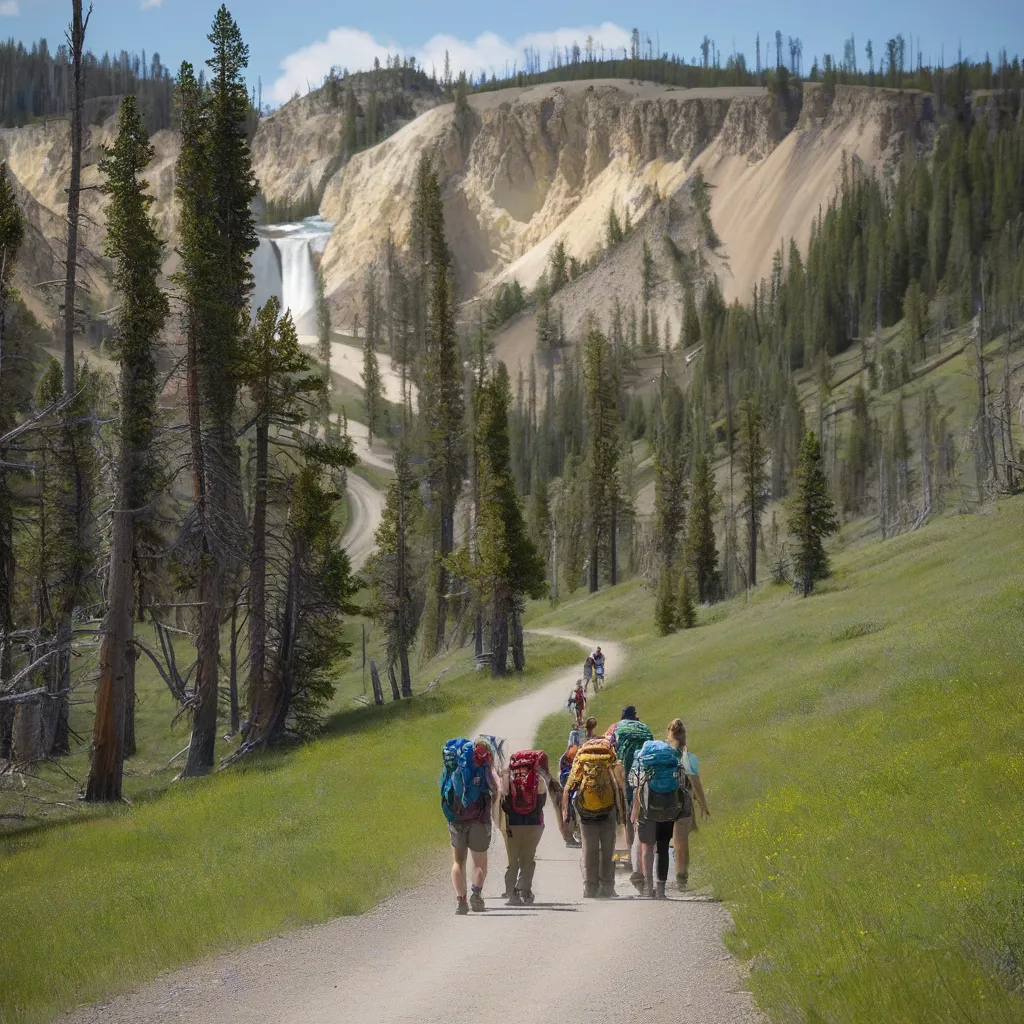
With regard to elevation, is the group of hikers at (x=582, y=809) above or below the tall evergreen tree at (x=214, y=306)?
below

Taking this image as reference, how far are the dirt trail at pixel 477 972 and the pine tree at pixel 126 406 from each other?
12.4 m

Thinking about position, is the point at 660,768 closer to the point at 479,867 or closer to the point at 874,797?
the point at 479,867

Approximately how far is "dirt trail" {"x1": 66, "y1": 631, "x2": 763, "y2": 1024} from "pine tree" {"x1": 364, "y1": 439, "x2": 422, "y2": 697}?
78.6ft

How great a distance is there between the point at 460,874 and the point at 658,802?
2206 mm

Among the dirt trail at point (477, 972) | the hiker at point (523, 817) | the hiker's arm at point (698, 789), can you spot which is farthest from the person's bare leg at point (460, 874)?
the hiker's arm at point (698, 789)

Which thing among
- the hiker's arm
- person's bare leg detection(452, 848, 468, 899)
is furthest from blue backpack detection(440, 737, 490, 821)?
the hiker's arm

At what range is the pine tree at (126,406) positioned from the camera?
22.5m

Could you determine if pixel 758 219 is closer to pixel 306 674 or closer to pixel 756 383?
pixel 756 383

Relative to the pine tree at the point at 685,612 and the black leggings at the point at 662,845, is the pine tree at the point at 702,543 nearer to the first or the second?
the pine tree at the point at 685,612

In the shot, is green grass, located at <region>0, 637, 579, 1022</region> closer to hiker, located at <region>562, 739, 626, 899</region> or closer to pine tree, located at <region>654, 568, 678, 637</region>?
hiker, located at <region>562, 739, 626, 899</region>

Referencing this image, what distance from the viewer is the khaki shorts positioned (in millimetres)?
11484

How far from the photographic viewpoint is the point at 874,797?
43.1 feet

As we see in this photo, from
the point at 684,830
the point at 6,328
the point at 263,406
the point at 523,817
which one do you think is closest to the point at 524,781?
the point at 523,817

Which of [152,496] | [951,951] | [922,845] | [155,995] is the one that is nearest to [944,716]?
[922,845]
